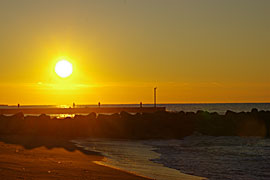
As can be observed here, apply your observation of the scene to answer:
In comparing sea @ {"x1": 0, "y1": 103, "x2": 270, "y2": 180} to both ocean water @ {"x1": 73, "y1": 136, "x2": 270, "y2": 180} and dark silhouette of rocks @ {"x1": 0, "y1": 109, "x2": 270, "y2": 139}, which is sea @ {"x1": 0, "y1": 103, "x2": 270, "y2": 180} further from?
dark silhouette of rocks @ {"x1": 0, "y1": 109, "x2": 270, "y2": 139}

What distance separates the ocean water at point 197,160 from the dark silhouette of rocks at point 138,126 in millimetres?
4754

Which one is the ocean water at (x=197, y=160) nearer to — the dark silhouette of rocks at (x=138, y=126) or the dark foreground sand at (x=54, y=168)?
the dark foreground sand at (x=54, y=168)

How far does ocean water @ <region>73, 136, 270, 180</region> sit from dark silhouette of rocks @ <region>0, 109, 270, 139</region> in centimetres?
475

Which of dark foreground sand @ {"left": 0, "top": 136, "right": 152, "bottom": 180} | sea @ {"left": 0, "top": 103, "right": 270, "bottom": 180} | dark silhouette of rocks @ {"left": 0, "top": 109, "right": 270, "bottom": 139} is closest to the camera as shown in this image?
dark foreground sand @ {"left": 0, "top": 136, "right": 152, "bottom": 180}

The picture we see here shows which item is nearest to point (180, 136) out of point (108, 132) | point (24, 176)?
point (108, 132)

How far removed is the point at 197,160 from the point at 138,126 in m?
11.5

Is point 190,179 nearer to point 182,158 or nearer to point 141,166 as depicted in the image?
point 141,166

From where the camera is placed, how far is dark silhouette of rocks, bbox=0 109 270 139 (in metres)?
25.5

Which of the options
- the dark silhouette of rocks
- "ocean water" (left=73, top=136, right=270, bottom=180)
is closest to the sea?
"ocean water" (left=73, top=136, right=270, bottom=180)

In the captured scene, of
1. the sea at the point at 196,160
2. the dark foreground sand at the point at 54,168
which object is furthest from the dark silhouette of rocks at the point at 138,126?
the dark foreground sand at the point at 54,168

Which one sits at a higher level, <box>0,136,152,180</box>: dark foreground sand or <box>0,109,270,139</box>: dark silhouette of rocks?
<box>0,109,270,139</box>: dark silhouette of rocks

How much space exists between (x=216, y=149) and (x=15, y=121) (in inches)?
598

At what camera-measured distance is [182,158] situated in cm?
1570

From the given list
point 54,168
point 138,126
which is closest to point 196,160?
point 54,168
